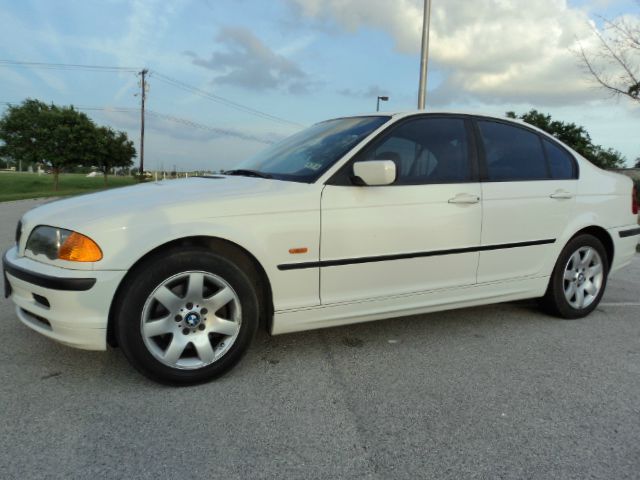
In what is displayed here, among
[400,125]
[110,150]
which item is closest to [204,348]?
[400,125]

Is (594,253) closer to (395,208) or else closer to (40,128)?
(395,208)

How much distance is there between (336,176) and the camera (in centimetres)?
297

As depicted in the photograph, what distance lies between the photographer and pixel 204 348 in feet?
8.73

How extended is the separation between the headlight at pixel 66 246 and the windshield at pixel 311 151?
1.21m

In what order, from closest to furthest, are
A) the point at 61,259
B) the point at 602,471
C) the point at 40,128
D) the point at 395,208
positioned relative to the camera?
the point at 602,471 → the point at 61,259 → the point at 395,208 → the point at 40,128

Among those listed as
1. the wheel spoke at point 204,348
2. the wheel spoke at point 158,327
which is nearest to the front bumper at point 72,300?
the wheel spoke at point 158,327

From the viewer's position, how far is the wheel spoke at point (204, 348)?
265 centimetres

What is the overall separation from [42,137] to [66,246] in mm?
35901

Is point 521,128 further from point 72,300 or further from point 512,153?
point 72,300

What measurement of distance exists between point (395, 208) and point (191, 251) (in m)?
1.28

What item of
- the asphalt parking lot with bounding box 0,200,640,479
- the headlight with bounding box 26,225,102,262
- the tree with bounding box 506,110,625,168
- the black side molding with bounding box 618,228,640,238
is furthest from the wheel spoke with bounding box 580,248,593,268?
the tree with bounding box 506,110,625,168

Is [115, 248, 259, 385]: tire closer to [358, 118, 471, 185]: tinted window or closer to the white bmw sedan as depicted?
the white bmw sedan

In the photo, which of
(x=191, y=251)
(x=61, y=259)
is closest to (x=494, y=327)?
(x=191, y=251)

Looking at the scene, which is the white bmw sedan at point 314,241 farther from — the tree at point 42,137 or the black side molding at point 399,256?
the tree at point 42,137
